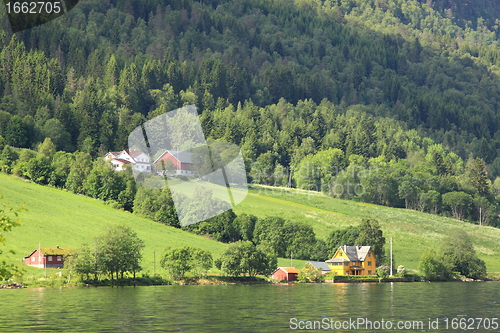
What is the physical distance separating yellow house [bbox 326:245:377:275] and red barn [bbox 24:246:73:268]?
1343 inches

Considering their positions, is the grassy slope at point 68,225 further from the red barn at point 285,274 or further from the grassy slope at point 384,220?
the grassy slope at point 384,220

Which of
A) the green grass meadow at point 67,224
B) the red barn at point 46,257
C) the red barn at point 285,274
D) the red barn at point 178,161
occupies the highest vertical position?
the red barn at point 178,161

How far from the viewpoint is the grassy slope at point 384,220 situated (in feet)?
334

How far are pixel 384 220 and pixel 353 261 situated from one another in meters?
31.1

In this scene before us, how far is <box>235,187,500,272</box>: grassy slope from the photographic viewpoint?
101938 mm

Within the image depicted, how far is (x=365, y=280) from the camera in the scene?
83.9m

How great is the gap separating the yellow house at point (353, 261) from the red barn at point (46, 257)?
34.1m

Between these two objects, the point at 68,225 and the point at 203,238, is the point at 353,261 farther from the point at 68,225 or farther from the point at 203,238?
the point at 68,225

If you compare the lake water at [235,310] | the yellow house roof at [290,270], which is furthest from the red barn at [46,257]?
the yellow house roof at [290,270]

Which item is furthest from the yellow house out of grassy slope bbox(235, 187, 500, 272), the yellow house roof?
the yellow house roof

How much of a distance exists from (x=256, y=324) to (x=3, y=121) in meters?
120

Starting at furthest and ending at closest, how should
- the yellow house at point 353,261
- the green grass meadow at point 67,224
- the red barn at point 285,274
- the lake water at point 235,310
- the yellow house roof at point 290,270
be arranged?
1. the yellow house at point 353,261
2. the green grass meadow at point 67,224
3. the yellow house roof at point 290,270
4. the red barn at point 285,274
5. the lake water at point 235,310

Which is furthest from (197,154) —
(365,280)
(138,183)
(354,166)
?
(365,280)

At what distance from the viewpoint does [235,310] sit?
42625 millimetres
